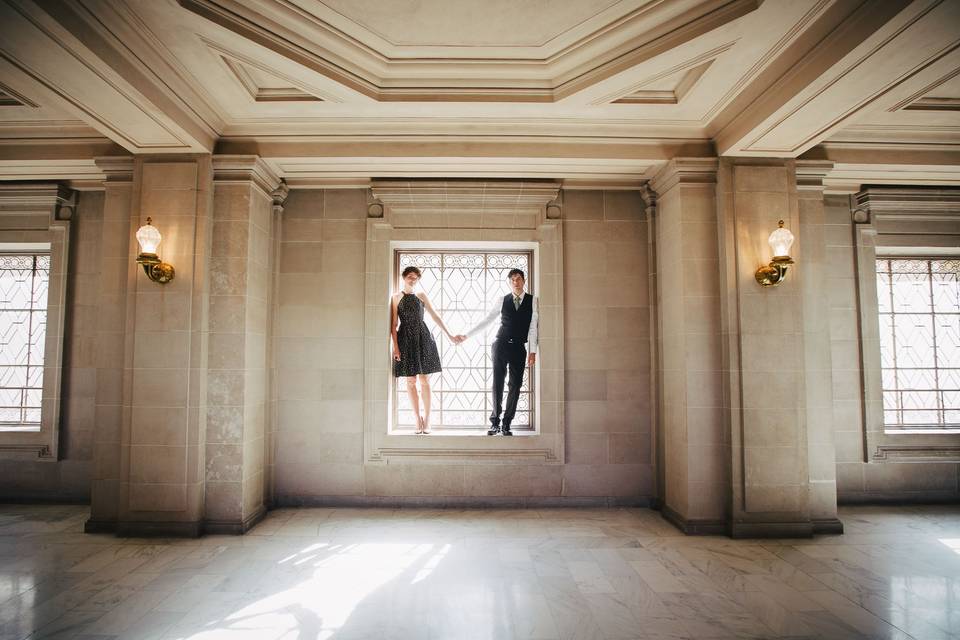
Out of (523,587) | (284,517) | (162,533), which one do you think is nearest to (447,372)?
(284,517)

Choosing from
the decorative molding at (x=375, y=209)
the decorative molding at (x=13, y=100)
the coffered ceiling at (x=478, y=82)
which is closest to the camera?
the coffered ceiling at (x=478, y=82)

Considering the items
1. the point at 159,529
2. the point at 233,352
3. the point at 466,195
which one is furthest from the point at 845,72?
the point at 159,529

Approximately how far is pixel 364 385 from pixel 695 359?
10.9ft

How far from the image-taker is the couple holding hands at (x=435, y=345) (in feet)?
18.1

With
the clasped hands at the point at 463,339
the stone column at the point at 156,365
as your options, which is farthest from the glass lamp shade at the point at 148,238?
the clasped hands at the point at 463,339

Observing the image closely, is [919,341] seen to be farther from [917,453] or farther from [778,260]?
[778,260]

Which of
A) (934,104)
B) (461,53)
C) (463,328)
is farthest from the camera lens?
(463,328)

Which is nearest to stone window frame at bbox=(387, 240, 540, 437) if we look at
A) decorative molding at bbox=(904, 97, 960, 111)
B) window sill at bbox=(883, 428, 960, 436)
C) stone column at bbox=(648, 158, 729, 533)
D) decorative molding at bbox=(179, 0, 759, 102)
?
stone column at bbox=(648, 158, 729, 533)

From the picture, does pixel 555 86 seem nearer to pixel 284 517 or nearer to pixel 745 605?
pixel 745 605

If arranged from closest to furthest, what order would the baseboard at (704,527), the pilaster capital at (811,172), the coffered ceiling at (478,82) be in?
the coffered ceiling at (478,82)
the baseboard at (704,527)
the pilaster capital at (811,172)

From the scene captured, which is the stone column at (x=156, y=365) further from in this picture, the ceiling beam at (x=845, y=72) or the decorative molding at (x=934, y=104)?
the decorative molding at (x=934, y=104)

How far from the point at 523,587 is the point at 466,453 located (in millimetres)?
1956

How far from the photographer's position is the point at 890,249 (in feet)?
19.1

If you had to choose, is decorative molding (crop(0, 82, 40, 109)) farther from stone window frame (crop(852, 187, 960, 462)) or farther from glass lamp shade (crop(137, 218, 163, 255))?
stone window frame (crop(852, 187, 960, 462))
